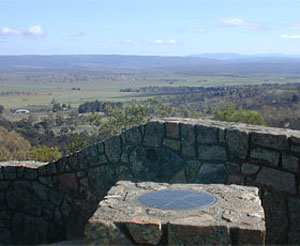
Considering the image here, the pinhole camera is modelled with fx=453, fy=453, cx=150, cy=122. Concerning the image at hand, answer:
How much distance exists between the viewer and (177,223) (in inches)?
141

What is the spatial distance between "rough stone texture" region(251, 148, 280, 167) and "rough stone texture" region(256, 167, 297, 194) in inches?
3.7

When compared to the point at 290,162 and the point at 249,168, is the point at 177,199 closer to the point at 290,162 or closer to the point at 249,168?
the point at 249,168

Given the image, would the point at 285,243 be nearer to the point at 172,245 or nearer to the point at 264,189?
the point at 264,189

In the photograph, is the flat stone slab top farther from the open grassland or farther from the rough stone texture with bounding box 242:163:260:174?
the open grassland

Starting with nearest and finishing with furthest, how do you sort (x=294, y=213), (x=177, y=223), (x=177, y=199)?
1. (x=177, y=223)
2. (x=177, y=199)
3. (x=294, y=213)

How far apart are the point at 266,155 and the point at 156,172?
148 centimetres

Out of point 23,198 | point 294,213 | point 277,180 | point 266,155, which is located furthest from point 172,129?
point 23,198

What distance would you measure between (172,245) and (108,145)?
109 inches

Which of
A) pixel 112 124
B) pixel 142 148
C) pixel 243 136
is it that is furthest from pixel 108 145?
pixel 112 124

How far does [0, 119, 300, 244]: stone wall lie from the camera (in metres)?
5.23

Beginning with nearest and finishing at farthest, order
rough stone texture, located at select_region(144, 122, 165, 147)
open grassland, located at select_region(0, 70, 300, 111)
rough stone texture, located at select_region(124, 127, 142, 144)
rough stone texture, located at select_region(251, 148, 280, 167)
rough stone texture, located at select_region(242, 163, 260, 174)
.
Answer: rough stone texture, located at select_region(251, 148, 280, 167) → rough stone texture, located at select_region(242, 163, 260, 174) → rough stone texture, located at select_region(144, 122, 165, 147) → rough stone texture, located at select_region(124, 127, 142, 144) → open grassland, located at select_region(0, 70, 300, 111)

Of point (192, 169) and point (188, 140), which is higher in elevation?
point (188, 140)

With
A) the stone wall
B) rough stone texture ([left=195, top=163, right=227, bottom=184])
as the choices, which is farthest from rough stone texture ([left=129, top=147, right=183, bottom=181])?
rough stone texture ([left=195, top=163, right=227, bottom=184])

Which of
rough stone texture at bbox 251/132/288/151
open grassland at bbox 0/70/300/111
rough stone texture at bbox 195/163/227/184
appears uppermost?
rough stone texture at bbox 251/132/288/151
